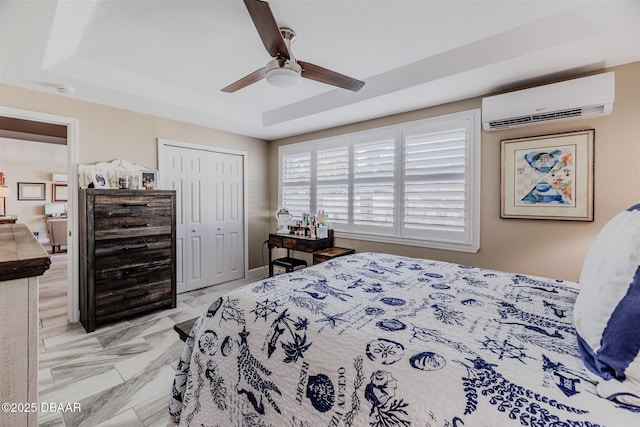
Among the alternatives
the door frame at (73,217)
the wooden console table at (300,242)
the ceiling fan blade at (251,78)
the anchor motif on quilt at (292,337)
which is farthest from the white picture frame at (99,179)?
the anchor motif on quilt at (292,337)

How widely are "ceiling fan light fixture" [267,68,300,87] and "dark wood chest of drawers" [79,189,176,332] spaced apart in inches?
78.2

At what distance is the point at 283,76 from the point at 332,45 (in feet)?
1.94

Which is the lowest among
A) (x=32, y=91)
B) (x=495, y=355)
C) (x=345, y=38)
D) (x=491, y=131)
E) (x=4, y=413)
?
(x=4, y=413)

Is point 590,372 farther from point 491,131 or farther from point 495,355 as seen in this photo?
point 491,131

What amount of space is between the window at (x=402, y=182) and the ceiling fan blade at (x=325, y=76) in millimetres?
1210

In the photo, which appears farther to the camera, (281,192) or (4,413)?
(281,192)

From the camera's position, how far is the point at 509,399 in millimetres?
748

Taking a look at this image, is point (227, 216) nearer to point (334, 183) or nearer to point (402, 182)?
point (334, 183)

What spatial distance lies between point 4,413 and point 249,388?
73cm

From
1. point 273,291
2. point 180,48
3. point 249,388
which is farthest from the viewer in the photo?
point 180,48

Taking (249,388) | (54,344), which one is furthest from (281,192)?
(249,388)

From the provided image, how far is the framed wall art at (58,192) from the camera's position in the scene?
8141 mm

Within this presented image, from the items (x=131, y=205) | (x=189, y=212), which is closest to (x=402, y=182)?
(x=189, y=212)

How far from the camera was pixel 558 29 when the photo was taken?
1.83 m
